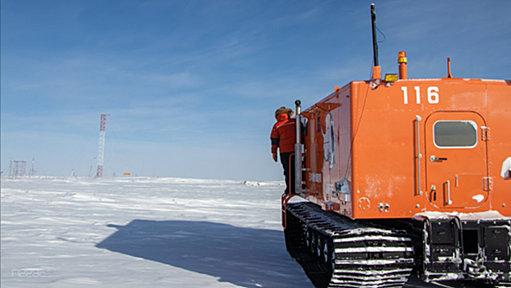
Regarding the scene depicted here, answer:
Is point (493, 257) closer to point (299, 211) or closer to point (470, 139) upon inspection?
point (470, 139)

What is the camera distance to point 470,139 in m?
5.18

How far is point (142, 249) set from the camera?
8.62 m

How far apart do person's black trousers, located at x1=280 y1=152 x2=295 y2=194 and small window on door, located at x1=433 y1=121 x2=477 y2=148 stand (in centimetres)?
339

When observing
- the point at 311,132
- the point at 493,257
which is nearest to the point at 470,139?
the point at 493,257

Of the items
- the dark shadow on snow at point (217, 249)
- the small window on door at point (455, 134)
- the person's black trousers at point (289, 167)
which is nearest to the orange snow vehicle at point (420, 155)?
the small window on door at point (455, 134)

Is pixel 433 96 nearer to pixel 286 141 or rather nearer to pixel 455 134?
pixel 455 134

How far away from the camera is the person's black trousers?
827 centimetres

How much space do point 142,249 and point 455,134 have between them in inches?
243

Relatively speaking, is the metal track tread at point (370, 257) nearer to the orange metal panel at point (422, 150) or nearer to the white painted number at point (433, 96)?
the orange metal panel at point (422, 150)

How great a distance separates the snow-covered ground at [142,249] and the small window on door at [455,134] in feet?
9.21

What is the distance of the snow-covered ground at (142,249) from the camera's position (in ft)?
20.6

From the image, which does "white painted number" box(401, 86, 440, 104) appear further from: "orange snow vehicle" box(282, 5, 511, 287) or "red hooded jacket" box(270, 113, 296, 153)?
"red hooded jacket" box(270, 113, 296, 153)

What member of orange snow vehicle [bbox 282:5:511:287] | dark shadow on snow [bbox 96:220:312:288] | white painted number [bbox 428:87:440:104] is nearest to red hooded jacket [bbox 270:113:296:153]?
dark shadow on snow [bbox 96:220:312:288]

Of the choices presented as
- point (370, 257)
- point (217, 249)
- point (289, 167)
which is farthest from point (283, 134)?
point (370, 257)
